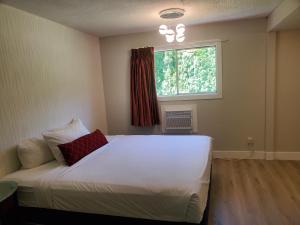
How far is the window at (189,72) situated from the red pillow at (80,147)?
156 cm

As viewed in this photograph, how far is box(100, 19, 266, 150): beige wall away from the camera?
3.71 meters

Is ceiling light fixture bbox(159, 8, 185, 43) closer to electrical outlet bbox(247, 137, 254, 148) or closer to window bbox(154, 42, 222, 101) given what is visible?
window bbox(154, 42, 222, 101)

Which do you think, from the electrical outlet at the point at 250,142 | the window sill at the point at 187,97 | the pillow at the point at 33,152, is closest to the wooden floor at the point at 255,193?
the electrical outlet at the point at 250,142

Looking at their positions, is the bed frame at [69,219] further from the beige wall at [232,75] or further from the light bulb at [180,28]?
the light bulb at [180,28]

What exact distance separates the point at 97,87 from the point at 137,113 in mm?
874

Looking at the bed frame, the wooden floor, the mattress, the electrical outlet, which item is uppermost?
the mattress

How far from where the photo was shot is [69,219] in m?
2.09

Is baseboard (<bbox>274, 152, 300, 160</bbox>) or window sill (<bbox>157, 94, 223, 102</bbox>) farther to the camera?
window sill (<bbox>157, 94, 223, 102</bbox>)

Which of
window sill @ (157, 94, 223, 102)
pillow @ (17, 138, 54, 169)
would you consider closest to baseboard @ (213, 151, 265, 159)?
window sill @ (157, 94, 223, 102)

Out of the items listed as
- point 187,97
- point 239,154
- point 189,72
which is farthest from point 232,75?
point 239,154

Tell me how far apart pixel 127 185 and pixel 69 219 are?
66cm

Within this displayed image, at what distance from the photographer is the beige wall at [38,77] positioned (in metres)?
2.41

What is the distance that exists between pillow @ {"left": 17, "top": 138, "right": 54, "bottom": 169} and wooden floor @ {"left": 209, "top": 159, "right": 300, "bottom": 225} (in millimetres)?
1928

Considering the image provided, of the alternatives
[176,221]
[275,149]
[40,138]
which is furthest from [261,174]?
[40,138]
